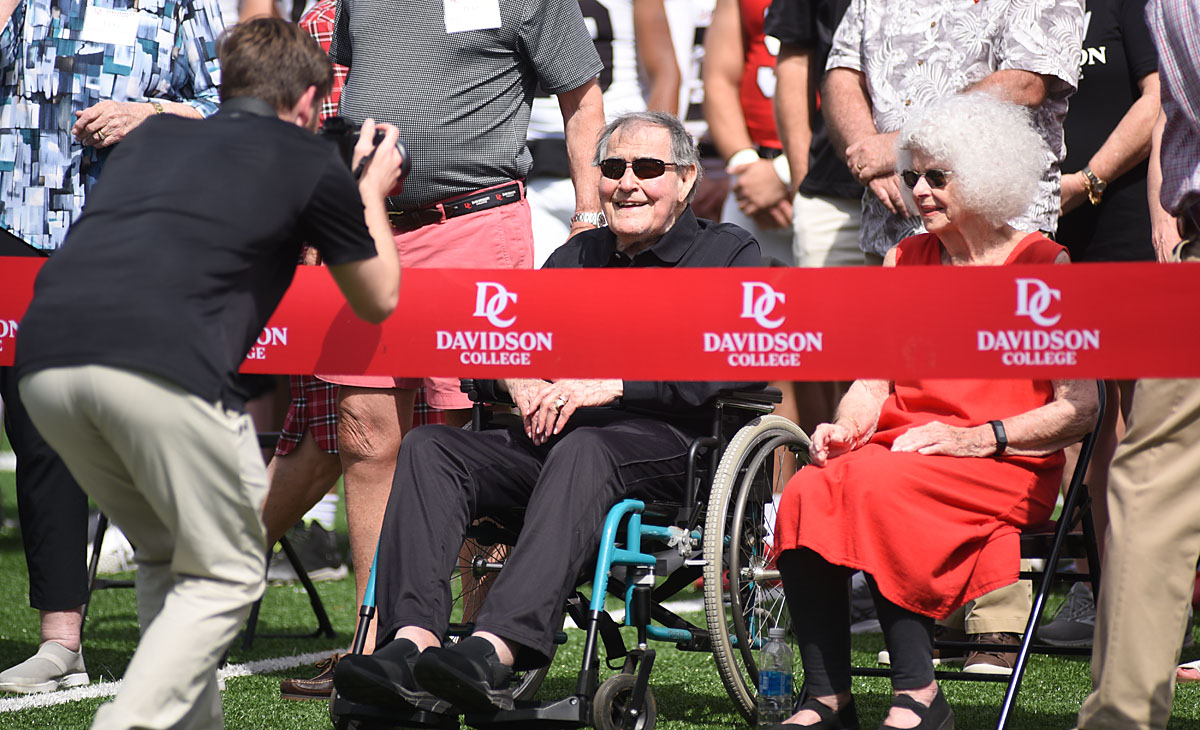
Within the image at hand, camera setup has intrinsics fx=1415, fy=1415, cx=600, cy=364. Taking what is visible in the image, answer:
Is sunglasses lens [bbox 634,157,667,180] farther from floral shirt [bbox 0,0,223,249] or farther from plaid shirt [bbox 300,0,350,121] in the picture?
floral shirt [bbox 0,0,223,249]

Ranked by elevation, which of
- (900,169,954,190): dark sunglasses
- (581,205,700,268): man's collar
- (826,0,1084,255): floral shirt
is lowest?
(581,205,700,268): man's collar

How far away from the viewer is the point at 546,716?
11.0 ft

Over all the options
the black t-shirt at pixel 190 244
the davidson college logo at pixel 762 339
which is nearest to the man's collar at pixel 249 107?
the black t-shirt at pixel 190 244

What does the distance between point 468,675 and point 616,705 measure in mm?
582

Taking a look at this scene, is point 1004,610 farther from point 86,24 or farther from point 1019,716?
point 86,24

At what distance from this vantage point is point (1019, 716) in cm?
406

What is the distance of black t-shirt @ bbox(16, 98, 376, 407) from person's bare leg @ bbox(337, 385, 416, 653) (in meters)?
1.55

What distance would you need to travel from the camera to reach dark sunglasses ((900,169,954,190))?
3.84 metres

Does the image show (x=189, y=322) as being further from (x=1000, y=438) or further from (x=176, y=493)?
(x=1000, y=438)

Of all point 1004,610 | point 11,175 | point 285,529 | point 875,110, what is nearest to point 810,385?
point 875,110

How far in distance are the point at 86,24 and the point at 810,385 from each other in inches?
129

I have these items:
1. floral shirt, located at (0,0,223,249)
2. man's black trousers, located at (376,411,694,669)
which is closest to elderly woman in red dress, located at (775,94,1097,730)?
man's black trousers, located at (376,411,694,669)

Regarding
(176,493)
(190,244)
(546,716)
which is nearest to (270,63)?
(190,244)

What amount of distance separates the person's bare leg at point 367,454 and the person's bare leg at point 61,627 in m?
0.95
